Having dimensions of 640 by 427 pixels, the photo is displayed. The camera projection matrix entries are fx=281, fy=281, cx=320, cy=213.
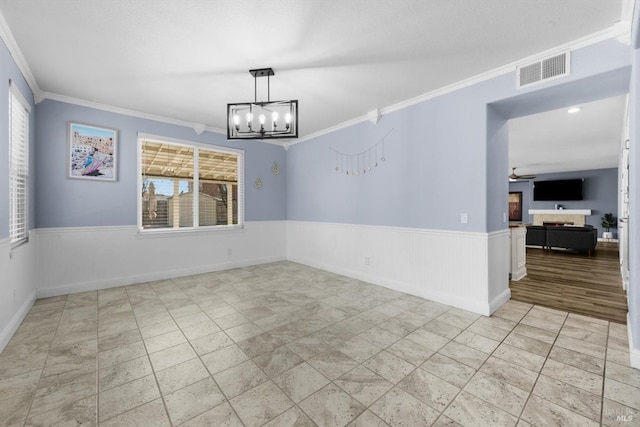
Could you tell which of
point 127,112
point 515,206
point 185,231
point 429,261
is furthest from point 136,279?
point 515,206

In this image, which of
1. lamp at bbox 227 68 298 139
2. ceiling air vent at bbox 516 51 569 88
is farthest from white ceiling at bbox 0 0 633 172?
lamp at bbox 227 68 298 139

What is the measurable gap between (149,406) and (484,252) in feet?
11.2

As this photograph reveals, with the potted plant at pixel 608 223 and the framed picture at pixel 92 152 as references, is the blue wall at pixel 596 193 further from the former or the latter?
the framed picture at pixel 92 152

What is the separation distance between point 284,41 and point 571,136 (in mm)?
6428

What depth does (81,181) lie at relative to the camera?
159 inches

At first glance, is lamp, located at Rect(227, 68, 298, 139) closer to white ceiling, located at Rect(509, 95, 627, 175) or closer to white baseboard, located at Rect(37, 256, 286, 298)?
white baseboard, located at Rect(37, 256, 286, 298)

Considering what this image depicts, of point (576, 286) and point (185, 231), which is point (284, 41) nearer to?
point (185, 231)

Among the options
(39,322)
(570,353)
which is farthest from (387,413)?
(39,322)

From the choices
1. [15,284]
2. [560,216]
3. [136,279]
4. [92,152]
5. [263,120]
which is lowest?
[136,279]

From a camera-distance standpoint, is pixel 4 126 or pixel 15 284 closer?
pixel 4 126

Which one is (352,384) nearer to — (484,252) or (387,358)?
(387,358)

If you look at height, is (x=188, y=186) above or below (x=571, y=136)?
below

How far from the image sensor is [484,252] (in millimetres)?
3246

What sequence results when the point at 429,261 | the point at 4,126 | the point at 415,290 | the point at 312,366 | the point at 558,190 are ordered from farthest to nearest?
the point at 558,190, the point at 415,290, the point at 429,261, the point at 4,126, the point at 312,366
